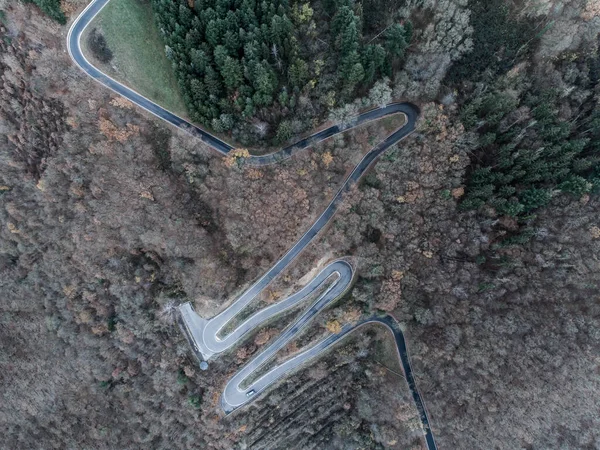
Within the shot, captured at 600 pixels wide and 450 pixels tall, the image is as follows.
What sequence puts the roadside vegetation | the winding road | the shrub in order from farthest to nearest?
the winding road → the shrub → the roadside vegetation

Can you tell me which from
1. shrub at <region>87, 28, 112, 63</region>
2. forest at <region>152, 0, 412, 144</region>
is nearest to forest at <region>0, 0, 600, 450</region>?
forest at <region>152, 0, 412, 144</region>

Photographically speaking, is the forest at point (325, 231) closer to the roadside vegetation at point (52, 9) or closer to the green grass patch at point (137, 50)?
the roadside vegetation at point (52, 9)

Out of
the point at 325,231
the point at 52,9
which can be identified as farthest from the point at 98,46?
the point at 325,231

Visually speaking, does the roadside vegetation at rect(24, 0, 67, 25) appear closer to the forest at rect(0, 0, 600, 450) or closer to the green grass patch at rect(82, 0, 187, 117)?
the forest at rect(0, 0, 600, 450)

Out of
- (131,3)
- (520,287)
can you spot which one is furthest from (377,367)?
(131,3)

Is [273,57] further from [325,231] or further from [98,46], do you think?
[325,231]
